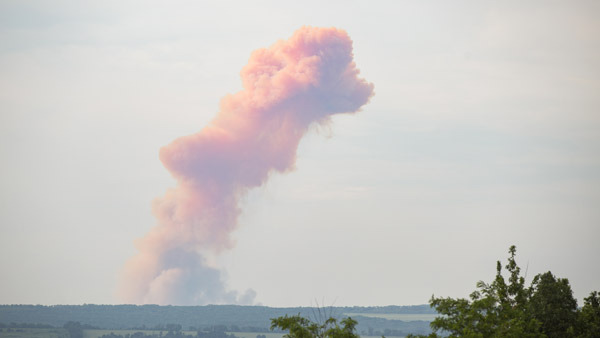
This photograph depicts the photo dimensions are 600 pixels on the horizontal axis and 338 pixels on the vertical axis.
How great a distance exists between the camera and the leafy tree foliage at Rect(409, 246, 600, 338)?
54.4m

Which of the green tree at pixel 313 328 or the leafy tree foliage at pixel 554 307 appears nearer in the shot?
the green tree at pixel 313 328

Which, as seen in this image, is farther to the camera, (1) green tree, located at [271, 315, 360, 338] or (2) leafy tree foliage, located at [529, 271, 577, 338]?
(2) leafy tree foliage, located at [529, 271, 577, 338]

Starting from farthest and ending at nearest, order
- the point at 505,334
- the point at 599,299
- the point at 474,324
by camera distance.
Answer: the point at 599,299, the point at 474,324, the point at 505,334

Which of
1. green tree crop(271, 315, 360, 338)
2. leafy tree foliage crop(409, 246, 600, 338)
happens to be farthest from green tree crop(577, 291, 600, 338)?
green tree crop(271, 315, 360, 338)

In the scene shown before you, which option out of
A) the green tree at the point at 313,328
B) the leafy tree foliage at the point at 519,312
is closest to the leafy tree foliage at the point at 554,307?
the leafy tree foliage at the point at 519,312

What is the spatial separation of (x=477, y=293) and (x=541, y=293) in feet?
14.8

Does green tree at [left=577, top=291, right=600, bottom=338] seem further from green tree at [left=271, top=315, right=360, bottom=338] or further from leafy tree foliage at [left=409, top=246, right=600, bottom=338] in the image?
green tree at [left=271, top=315, right=360, bottom=338]

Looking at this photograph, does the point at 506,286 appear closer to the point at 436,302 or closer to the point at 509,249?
the point at 509,249

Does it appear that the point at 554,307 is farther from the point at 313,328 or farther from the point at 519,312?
the point at 313,328

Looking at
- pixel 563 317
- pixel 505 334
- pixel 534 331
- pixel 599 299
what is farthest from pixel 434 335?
pixel 599 299

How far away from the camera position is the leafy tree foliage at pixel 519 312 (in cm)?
5438

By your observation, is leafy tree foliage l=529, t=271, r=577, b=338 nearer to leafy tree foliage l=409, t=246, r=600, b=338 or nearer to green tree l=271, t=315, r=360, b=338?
leafy tree foliage l=409, t=246, r=600, b=338

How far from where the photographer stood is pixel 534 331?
5681 cm

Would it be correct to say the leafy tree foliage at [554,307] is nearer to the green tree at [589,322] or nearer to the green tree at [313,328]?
the green tree at [589,322]
